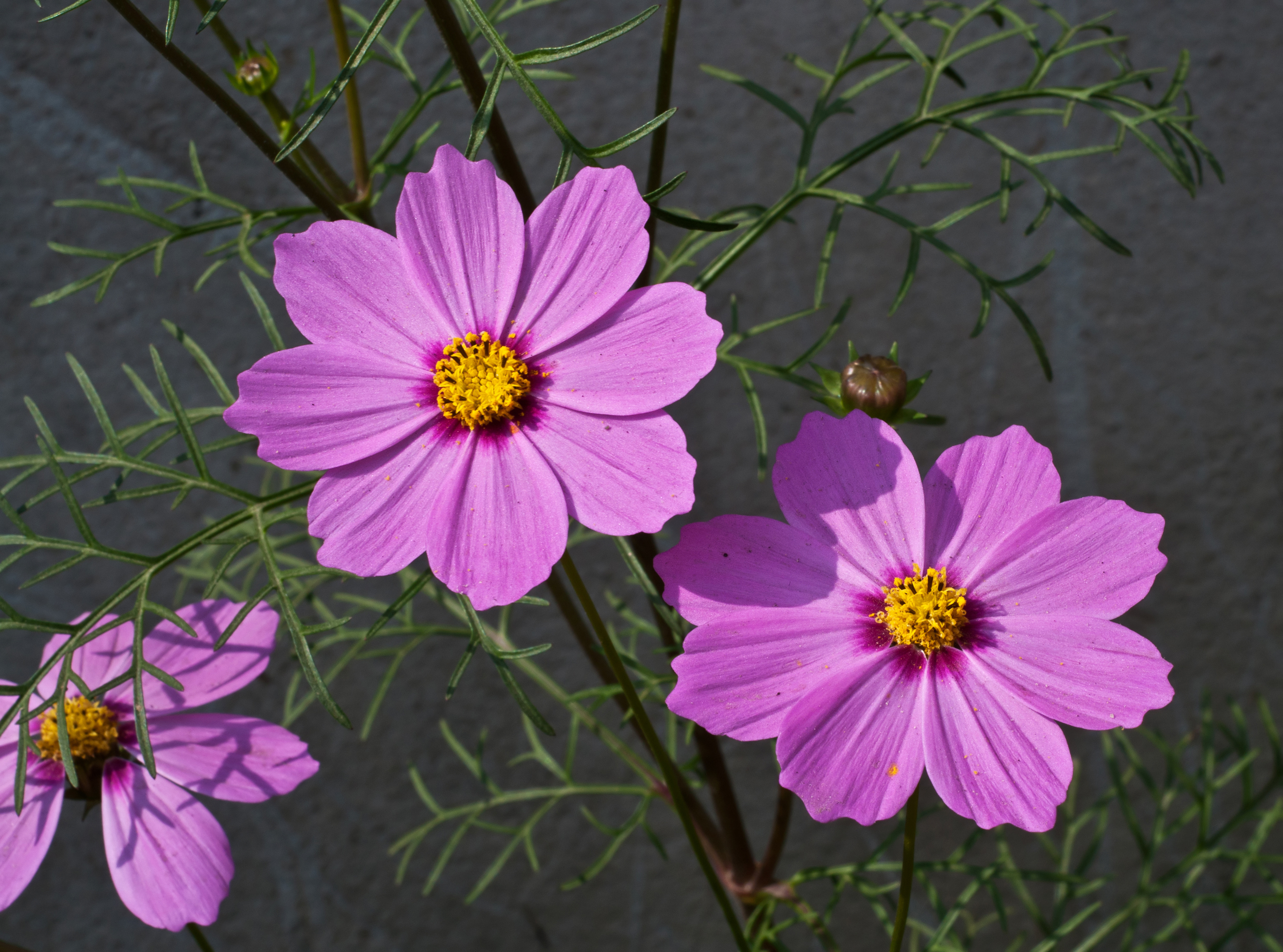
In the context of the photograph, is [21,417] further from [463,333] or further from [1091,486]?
[1091,486]

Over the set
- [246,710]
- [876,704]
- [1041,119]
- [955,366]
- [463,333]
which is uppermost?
[1041,119]

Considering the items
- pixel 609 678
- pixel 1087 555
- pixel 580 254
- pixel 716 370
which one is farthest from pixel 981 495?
pixel 716 370

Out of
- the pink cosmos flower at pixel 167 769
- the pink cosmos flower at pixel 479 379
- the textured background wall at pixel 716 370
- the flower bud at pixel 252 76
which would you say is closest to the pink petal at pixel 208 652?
the pink cosmos flower at pixel 167 769

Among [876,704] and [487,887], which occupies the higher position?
[487,887]

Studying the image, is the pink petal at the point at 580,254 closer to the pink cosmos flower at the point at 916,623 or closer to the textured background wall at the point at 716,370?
the pink cosmos flower at the point at 916,623

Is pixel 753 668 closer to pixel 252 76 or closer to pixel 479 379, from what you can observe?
pixel 479 379

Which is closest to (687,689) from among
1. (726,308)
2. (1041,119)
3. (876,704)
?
(876,704)
